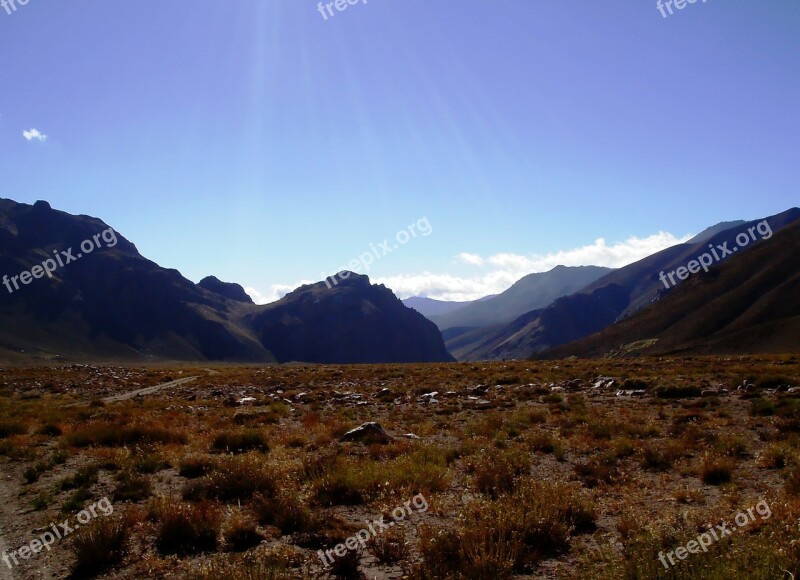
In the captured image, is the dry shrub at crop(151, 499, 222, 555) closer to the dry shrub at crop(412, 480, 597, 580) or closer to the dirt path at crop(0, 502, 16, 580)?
the dirt path at crop(0, 502, 16, 580)

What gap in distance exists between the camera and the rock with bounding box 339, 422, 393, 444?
1398 cm

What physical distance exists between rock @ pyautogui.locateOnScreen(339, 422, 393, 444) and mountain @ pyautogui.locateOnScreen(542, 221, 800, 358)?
9267 cm

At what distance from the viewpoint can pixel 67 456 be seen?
13078 millimetres

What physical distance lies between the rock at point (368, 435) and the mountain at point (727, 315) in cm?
9267

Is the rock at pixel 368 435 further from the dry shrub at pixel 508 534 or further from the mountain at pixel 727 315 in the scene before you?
the mountain at pixel 727 315

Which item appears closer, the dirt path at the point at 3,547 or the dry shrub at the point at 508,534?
the dry shrub at the point at 508,534

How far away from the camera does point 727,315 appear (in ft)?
357

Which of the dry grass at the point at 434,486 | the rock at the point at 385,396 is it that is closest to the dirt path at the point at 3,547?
the dry grass at the point at 434,486

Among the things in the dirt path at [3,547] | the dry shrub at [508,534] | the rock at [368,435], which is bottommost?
the dry shrub at [508,534]

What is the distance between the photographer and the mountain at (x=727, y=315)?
91.6 m

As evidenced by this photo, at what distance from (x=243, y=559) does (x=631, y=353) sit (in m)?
116

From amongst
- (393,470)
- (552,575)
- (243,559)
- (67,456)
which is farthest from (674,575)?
(67,456)

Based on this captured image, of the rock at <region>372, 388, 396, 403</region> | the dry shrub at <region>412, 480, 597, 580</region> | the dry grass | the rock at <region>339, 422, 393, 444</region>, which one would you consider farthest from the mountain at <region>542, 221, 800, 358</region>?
the dry shrub at <region>412, 480, 597, 580</region>

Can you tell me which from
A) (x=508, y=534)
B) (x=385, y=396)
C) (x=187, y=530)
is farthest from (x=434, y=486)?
(x=385, y=396)
